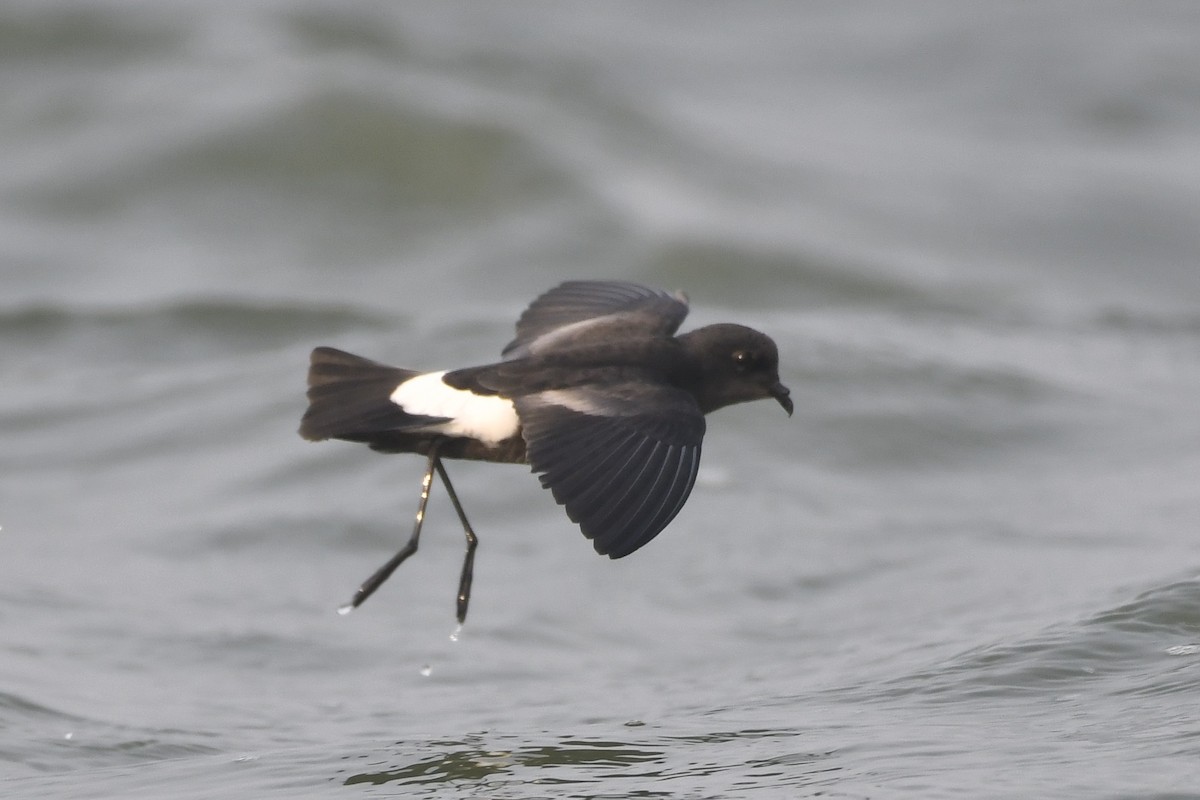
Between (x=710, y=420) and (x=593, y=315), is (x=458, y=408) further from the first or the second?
(x=710, y=420)

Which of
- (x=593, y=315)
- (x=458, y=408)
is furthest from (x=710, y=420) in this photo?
(x=458, y=408)

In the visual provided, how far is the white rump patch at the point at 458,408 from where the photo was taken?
500cm

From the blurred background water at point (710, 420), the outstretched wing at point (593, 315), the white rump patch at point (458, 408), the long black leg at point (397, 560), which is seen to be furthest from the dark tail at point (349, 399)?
the blurred background water at point (710, 420)

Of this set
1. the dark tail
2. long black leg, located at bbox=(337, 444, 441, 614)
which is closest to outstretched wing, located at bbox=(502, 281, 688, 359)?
long black leg, located at bbox=(337, 444, 441, 614)

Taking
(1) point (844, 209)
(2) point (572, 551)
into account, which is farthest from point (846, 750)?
(1) point (844, 209)

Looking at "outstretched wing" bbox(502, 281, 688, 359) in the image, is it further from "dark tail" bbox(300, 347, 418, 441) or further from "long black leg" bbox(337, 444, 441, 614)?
"dark tail" bbox(300, 347, 418, 441)

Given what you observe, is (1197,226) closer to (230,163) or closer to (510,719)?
(230,163)

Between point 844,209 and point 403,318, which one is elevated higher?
point 844,209

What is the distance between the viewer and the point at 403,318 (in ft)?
40.6

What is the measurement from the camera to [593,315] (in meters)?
6.16

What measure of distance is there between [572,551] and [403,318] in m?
4.51

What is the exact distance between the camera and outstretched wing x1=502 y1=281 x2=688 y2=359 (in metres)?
5.88

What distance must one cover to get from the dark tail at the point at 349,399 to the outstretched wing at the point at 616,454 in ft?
1.16

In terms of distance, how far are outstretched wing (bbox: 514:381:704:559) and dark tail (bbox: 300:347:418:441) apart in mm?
355
